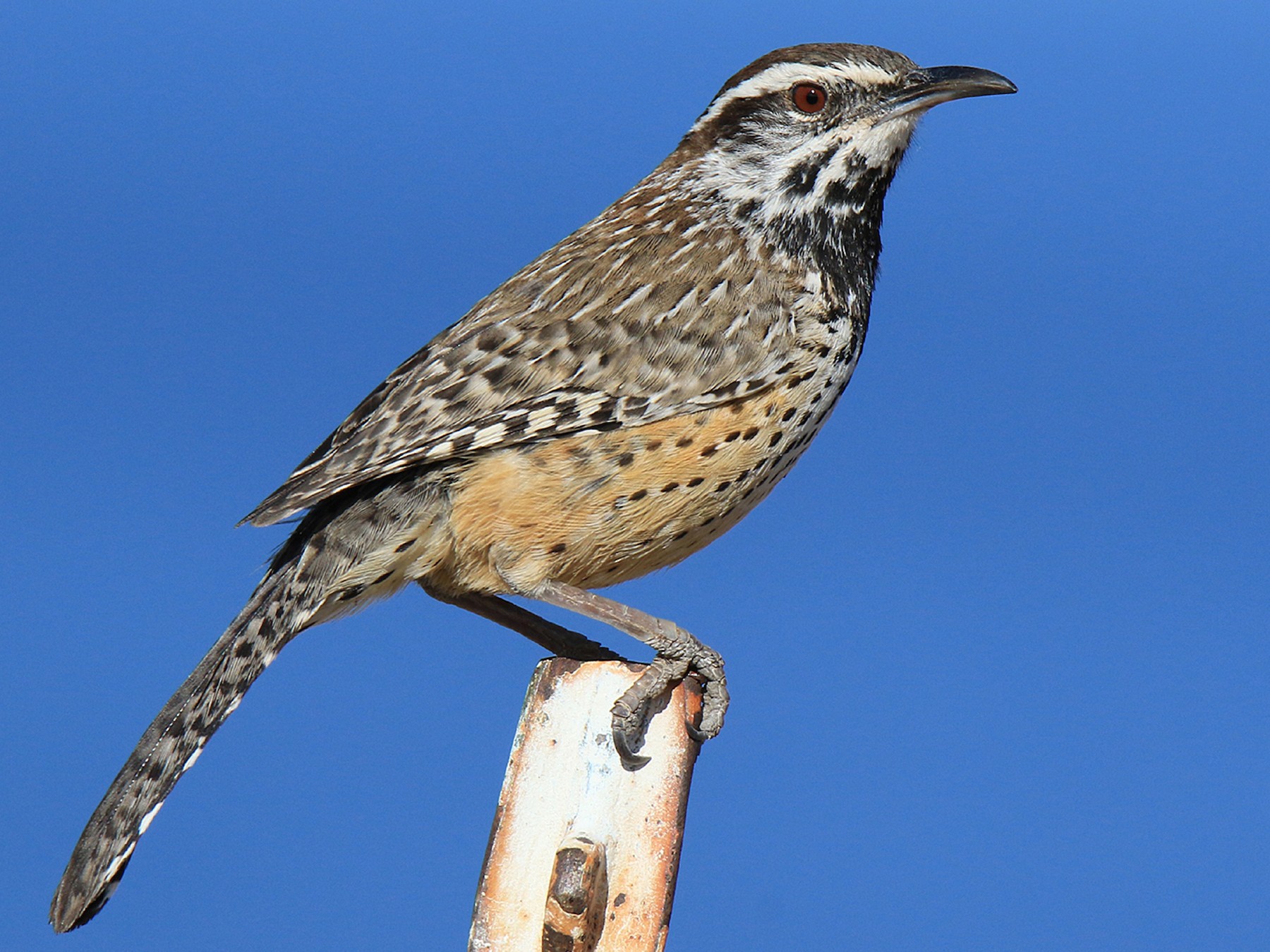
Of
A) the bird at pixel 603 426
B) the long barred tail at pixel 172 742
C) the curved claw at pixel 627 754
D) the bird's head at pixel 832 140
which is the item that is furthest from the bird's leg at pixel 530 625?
the bird's head at pixel 832 140

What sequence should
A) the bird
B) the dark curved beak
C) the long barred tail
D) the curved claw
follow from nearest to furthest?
the curved claw → the long barred tail → the bird → the dark curved beak

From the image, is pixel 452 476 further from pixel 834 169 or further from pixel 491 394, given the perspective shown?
pixel 834 169

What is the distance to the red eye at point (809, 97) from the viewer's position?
294cm

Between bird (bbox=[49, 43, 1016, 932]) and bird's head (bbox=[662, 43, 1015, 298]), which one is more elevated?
bird's head (bbox=[662, 43, 1015, 298])

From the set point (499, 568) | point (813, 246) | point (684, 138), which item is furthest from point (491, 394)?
point (684, 138)

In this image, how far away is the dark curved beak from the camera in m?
2.90

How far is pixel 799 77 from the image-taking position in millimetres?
2951

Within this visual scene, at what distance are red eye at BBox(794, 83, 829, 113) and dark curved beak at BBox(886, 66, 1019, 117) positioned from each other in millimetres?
142

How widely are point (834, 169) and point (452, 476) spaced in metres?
1.08

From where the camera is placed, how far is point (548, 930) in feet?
7.11

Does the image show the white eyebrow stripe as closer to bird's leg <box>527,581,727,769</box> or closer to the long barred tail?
bird's leg <box>527,581,727,769</box>

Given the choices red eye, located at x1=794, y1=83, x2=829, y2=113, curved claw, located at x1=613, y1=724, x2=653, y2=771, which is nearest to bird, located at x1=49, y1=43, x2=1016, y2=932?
red eye, located at x1=794, y1=83, x2=829, y2=113

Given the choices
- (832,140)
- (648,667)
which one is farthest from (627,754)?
(832,140)

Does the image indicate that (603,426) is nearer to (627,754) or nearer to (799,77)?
(627,754)
